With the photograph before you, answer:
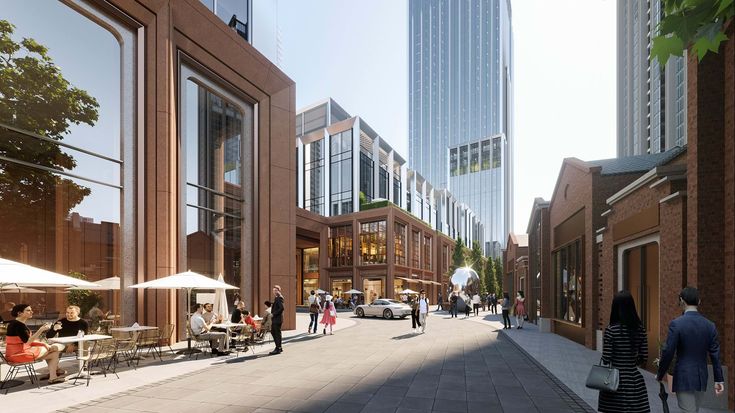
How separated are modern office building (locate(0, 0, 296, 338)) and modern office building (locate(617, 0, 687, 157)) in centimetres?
4202

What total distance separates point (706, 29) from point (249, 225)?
57.0 feet

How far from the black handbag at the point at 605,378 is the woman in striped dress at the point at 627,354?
0.53 feet

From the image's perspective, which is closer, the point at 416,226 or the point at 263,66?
the point at 263,66

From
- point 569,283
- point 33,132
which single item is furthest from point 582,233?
point 33,132

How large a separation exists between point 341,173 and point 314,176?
4897 millimetres

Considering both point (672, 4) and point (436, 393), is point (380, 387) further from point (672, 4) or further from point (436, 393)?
point (672, 4)

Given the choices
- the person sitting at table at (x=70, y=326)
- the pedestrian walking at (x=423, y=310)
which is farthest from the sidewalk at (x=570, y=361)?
the person sitting at table at (x=70, y=326)

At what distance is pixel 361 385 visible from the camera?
8.51 m

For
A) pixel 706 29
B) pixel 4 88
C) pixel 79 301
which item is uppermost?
pixel 4 88

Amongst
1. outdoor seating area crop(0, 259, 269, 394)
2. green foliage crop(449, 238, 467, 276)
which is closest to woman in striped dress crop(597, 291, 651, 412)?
outdoor seating area crop(0, 259, 269, 394)

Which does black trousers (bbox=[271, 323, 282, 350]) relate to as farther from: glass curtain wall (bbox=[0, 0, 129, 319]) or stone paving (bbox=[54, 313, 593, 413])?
glass curtain wall (bbox=[0, 0, 129, 319])

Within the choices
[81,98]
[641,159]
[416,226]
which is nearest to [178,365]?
[81,98]

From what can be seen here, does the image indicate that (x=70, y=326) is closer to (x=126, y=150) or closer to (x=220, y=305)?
(x=220, y=305)

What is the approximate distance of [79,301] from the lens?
43.0 ft
